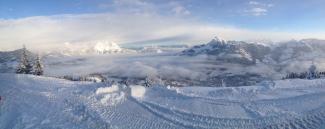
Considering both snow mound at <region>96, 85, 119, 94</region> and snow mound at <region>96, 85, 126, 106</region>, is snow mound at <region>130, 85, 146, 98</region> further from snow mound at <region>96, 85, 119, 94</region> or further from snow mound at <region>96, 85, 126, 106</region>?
snow mound at <region>96, 85, 119, 94</region>

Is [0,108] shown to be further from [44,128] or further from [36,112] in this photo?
[44,128]

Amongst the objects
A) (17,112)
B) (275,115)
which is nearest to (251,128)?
(275,115)

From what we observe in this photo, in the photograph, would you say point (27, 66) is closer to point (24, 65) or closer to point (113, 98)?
point (24, 65)

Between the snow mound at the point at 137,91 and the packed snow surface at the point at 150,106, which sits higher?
the snow mound at the point at 137,91

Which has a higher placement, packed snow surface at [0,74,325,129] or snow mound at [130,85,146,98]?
snow mound at [130,85,146,98]

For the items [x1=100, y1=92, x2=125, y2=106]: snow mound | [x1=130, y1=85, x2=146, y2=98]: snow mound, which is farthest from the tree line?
[x1=100, y1=92, x2=125, y2=106]: snow mound

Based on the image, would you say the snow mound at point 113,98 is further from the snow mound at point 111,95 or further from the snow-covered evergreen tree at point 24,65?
the snow-covered evergreen tree at point 24,65

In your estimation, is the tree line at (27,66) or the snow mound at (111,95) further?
the tree line at (27,66)

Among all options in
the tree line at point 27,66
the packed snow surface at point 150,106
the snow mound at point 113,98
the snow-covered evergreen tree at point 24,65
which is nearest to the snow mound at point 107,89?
the packed snow surface at point 150,106

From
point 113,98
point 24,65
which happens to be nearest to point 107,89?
point 113,98
